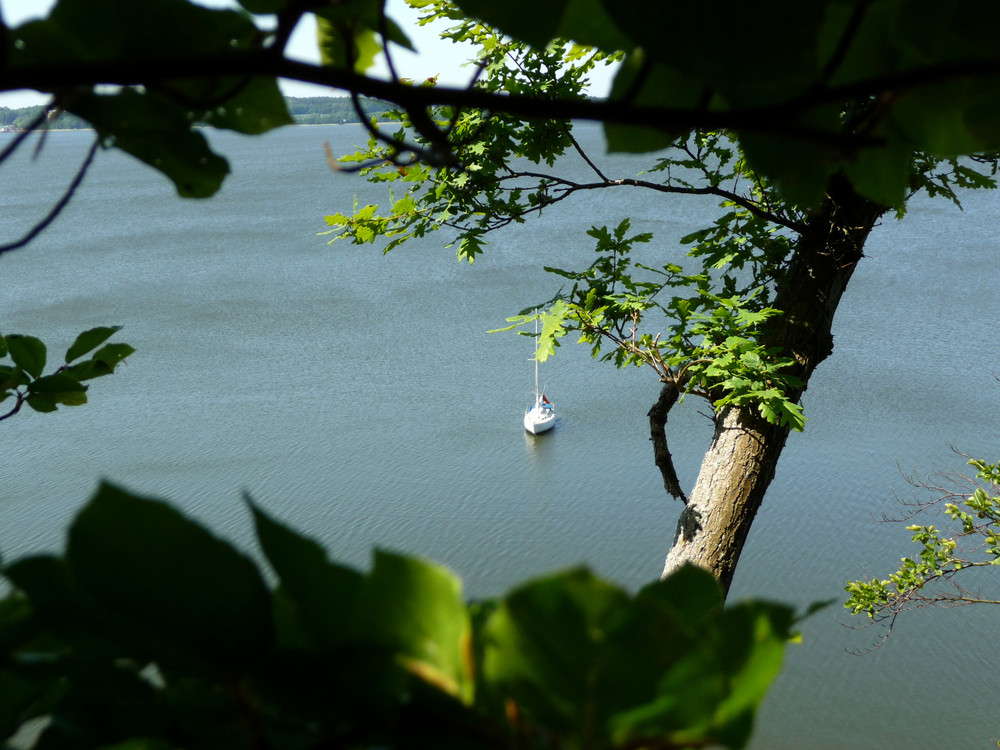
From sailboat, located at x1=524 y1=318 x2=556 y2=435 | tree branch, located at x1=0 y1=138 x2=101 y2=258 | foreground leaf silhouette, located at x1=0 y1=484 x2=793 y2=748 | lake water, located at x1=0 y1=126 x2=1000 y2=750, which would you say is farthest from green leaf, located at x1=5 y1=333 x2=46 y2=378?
sailboat, located at x1=524 y1=318 x2=556 y2=435

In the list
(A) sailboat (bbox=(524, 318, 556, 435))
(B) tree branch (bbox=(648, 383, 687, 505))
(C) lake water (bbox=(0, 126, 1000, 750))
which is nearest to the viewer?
(B) tree branch (bbox=(648, 383, 687, 505))

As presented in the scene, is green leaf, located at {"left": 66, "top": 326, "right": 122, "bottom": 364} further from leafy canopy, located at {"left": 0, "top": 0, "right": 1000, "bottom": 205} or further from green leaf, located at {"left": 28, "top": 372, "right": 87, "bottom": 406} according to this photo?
leafy canopy, located at {"left": 0, "top": 0, "right": 1000, "bottom": 205}

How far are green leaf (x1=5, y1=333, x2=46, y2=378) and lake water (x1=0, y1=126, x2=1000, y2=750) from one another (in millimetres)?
5551

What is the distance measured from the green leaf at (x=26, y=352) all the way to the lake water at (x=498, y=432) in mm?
5551

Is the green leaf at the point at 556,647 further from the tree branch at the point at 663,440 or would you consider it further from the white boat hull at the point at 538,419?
the white boat hull at the point at 538,419

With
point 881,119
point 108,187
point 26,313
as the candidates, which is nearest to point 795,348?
point 881,119

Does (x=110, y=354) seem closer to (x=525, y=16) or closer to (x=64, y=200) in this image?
(x=64, y=200)

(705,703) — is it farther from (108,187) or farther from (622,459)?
(108,187)

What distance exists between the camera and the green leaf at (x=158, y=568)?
0.57 ft

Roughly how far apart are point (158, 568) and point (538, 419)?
804cm

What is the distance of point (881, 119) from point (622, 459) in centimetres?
784

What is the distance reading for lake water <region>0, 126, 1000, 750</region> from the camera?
20.8 ft

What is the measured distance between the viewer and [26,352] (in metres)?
0.68

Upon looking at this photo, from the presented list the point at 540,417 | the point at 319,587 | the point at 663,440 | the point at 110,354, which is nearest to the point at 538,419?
the point at 540,417
